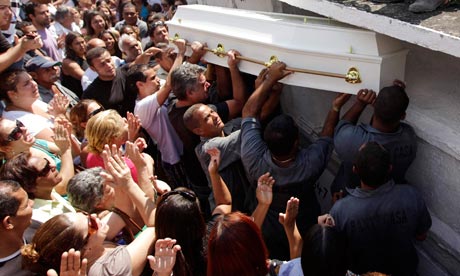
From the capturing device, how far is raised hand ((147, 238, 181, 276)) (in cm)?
191

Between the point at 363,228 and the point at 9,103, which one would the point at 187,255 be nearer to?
the point at 363,228

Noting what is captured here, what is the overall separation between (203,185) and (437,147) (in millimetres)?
2004

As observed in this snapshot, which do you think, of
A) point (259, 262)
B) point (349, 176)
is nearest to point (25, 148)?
point (259, 262)

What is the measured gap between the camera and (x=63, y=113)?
3725 mm

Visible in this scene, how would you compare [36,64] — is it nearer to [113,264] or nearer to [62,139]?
[62,139]

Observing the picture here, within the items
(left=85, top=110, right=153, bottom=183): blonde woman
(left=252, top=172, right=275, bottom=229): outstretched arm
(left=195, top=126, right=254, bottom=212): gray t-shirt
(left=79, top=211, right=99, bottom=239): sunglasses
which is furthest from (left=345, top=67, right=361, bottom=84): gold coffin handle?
(left=79, top=211, right=99, bottom=239): sunglasses

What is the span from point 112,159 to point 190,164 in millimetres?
1282

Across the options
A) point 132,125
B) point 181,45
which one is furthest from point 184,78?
point 181,45

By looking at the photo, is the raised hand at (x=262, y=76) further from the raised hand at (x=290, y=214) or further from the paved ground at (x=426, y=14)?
the raised hand at (x=290, y=214)

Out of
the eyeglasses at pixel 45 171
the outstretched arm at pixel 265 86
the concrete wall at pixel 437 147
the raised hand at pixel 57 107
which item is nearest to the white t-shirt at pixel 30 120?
the raised hand at pixel 57 107

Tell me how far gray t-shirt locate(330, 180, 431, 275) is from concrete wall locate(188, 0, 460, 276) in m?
0.32

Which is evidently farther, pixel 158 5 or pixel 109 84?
pixel 158 5

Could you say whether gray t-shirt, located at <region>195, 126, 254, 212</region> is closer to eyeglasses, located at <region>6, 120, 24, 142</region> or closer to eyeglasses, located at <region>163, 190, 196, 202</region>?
eyeglasses, located at <region>163, 190, 196, 202</region>

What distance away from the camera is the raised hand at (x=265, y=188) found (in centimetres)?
246
